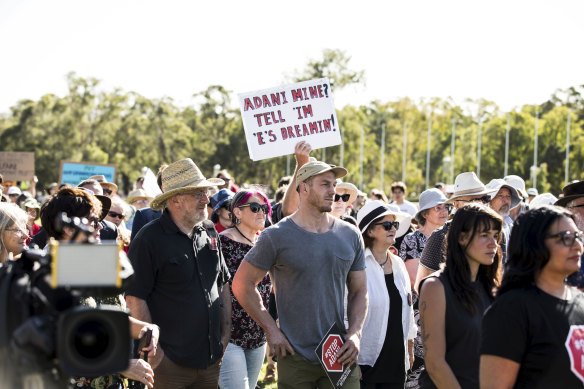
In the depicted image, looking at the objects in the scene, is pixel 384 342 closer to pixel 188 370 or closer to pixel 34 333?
pixel 188 370

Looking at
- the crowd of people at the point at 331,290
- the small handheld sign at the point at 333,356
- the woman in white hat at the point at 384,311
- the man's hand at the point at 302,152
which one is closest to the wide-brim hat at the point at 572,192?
the crowd of people at the point at 331,290

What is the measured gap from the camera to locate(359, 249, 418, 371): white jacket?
5.33 m

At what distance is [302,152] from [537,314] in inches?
126

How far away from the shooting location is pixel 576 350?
→ 3.07 m

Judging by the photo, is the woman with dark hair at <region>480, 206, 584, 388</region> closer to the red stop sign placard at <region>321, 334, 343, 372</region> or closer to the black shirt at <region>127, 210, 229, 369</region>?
the red stop sign placard at <region>321, 334, 343, 372</region>

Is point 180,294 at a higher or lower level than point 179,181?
lower

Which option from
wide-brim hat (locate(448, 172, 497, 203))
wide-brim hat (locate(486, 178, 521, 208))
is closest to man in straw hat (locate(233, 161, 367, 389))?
wide-brim hat (locate(448, 172, 497, 203))

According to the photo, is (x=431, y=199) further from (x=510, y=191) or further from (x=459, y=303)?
(x=459, y=303)

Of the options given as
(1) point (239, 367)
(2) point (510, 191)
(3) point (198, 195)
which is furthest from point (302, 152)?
(2) point (510, 191)

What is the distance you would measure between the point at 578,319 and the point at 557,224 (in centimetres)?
43

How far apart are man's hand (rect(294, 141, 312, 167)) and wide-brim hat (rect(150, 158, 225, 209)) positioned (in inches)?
42.4

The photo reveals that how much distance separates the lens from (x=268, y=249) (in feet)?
15.4

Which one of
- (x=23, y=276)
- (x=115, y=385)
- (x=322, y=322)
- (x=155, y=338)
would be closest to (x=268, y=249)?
(x=322, y=322)

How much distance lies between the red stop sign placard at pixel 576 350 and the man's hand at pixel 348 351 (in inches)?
69.5
